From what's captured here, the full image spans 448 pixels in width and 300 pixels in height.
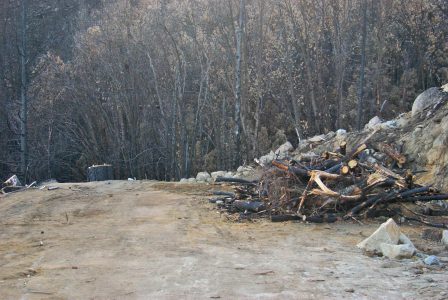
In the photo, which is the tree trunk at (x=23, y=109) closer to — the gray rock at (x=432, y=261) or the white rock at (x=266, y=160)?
the white rock at (x=266, y=160)

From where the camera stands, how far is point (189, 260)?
20.3 ft

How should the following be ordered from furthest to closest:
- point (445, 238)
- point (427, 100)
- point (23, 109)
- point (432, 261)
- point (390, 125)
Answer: point (23, 109)
point (390, 125)
point (427, 100)
point (445, 238)
point (432, 261)

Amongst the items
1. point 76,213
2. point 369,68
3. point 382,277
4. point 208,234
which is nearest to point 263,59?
point 369,68

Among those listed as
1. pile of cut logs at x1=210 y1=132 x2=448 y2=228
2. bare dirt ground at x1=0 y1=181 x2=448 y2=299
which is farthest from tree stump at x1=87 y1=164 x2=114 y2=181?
pile of cut logs at x1=210 y1=132 x2=448 y2=228

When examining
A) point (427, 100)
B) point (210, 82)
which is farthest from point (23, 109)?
point (427, 100)

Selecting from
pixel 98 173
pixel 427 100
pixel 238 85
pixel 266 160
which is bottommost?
pixel 98 173

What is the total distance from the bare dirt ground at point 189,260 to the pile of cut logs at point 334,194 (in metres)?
0.44

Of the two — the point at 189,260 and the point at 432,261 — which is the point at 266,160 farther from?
the point at 432,261

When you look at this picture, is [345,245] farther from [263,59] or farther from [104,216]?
[263,59]

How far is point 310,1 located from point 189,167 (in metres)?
8.45

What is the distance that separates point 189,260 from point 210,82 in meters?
19.8

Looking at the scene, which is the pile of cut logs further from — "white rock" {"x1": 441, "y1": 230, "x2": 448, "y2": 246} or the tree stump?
the tree stump

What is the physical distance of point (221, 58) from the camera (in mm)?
24797

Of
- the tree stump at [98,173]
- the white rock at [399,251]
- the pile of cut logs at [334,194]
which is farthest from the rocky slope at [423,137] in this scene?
the tree stump at [98,173]
